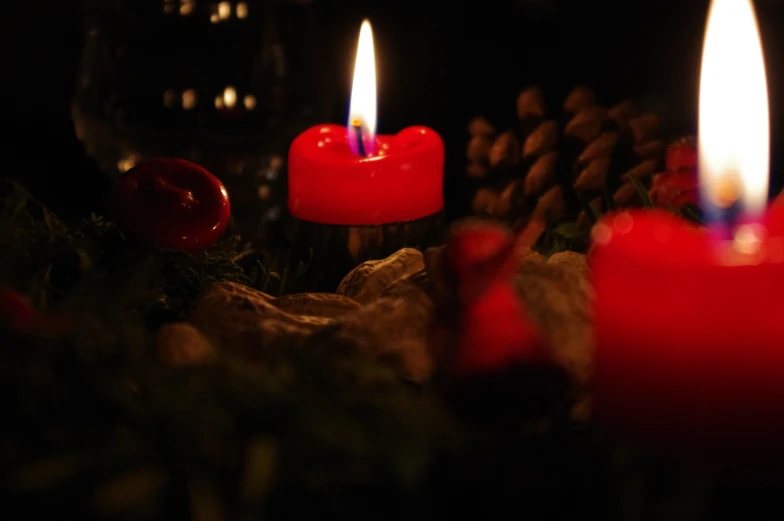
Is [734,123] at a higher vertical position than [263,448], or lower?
higher

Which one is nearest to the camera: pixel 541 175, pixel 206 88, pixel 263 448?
pixel 263 448

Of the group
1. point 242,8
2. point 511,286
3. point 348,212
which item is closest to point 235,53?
point 242,8

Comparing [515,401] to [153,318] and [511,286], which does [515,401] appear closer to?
[511,286]

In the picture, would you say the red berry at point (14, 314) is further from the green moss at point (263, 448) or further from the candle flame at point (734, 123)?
the candle flame at point (734, 123)

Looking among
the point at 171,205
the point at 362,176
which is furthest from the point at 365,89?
the point at 171,205

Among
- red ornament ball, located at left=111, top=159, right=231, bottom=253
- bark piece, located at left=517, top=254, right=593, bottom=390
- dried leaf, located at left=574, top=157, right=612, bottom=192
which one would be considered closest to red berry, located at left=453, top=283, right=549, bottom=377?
bark piece, located at left=517, top=254, right=593, bottom=390

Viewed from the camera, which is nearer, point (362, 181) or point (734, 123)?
point (734, 123)

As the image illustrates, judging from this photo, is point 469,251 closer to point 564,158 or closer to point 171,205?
point 171,205
